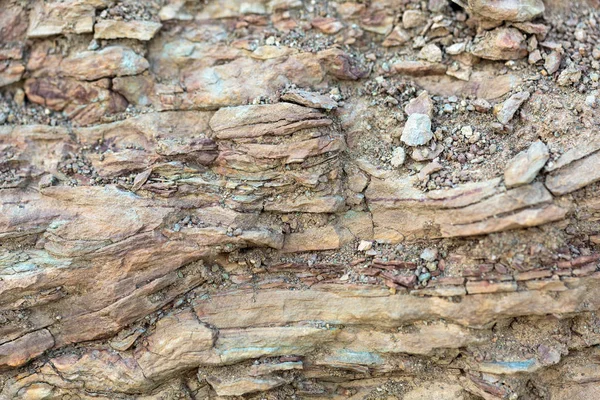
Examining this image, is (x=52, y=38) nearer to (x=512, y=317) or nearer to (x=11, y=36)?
(x=11, y=36)

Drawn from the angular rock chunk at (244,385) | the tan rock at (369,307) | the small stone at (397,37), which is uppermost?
the small stone at (397,37)

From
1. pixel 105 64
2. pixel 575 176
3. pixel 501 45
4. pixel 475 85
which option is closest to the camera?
pixel 575 176

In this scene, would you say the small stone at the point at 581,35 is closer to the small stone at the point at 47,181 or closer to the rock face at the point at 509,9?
the rock face at the point at 509,9

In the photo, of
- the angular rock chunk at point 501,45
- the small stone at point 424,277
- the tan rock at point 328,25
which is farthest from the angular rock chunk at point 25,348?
the angular rock chunk at point 501,45

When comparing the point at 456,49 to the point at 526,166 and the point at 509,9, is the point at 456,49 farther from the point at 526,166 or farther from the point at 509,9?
the point at 526,166

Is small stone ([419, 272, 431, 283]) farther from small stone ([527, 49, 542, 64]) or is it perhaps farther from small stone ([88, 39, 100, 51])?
small stone ([88, 39, 100, 51])

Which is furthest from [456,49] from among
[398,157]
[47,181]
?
[47,181]
